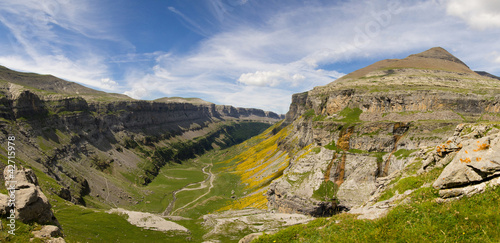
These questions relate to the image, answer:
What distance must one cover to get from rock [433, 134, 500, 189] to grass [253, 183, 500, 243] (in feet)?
3.30

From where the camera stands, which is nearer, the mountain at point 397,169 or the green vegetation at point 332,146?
the mountain at point 397,169

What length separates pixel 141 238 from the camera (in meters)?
50.8

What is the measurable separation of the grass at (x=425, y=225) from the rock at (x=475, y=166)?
3.30 feet

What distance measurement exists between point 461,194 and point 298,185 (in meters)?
49.1

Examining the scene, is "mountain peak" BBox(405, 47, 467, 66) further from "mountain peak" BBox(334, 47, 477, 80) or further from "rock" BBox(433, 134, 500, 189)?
"rock" BBox(433, 134, 500, 189)

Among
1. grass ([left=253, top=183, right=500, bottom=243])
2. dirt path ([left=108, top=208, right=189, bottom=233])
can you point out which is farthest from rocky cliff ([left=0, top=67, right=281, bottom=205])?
grass ([left=253, top=183, right=500, bottom=243])

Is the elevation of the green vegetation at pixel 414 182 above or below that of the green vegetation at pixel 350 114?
below

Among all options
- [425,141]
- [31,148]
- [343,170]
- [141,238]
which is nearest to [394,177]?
[343,170]

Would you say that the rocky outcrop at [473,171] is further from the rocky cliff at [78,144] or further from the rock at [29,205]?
the rocky cliff at [78,144]

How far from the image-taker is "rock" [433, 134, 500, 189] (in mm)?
12195

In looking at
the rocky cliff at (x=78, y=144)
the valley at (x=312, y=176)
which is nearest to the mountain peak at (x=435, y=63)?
the valley at (x=312, y=176)

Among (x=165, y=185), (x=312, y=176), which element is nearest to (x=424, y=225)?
(x=312, y=176)

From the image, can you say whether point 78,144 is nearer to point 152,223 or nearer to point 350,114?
point 152,223

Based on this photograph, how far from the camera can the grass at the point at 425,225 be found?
33.9ft
